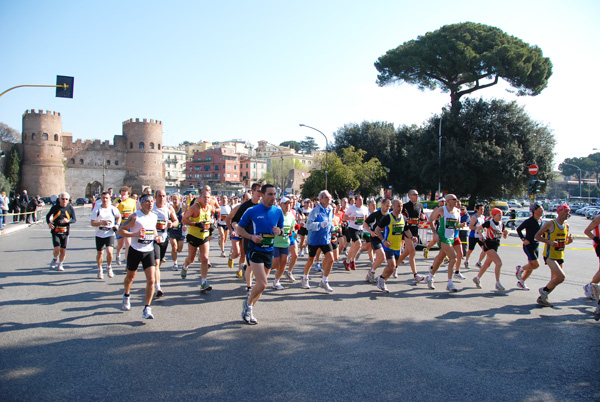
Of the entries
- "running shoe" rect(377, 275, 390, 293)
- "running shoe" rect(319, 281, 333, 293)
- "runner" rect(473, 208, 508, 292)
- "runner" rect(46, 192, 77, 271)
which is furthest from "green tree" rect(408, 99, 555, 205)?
"runner" rect(46, 192, 77, 271)

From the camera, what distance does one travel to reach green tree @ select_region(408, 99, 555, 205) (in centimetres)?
3353

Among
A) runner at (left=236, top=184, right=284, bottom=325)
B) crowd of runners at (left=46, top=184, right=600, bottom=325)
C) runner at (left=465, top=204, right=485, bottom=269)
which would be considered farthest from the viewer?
runner at (left=465, top=204, right=485, bottom=269)

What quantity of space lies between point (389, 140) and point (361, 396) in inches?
1851

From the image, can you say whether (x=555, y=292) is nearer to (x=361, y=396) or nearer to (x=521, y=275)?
(x=521, y=275)

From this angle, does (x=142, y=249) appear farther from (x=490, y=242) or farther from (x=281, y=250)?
(x=490, y=242)

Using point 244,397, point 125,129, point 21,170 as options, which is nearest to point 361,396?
point 244,397

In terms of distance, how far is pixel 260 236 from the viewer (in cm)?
583

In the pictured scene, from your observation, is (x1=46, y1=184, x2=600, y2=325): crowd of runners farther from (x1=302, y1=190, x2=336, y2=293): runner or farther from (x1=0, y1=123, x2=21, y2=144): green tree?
(x1=0, y1=123, x2=21, y2=144): green tree

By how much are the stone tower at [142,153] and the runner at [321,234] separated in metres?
76.6

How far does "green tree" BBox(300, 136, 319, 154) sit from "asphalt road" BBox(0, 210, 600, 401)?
144 metres

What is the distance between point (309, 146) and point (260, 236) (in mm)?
147650

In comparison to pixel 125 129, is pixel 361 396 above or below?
below

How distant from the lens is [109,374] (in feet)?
13.5

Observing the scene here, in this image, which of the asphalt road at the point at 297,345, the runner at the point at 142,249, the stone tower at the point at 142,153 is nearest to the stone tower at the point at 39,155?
the stone tower at the point at 142,153
